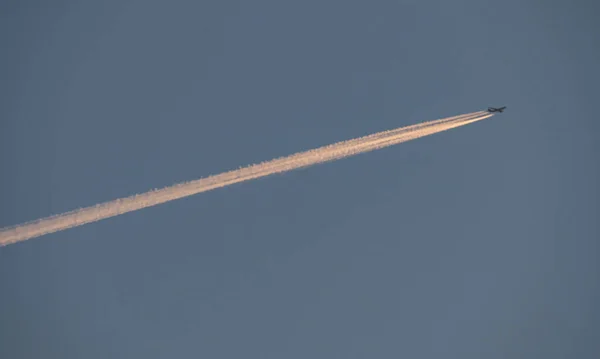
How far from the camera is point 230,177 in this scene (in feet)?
137

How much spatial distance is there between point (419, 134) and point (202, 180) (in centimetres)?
1432

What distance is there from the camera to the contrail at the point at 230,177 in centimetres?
3872

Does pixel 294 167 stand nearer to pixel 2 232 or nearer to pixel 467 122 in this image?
pixel 467 122

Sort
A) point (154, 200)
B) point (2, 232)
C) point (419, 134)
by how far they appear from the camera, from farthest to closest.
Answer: point (419, 134), point (154, 200), point (2, 232)

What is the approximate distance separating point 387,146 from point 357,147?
6.62ft

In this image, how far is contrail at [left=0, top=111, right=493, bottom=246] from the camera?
127 ft

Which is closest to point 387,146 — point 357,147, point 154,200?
point 357,147

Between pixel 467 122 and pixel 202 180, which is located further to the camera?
pixel 467 122

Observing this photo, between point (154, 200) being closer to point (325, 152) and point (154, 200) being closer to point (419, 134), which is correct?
point (325, 152)

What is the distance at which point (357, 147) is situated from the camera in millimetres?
43125

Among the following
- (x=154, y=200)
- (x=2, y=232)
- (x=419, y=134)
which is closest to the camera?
(x=2, y=232)

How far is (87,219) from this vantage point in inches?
1564

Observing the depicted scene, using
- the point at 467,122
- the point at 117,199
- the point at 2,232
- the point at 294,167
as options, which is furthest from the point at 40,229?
the point at 467,122

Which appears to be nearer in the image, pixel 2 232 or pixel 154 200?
pixel 2 232
